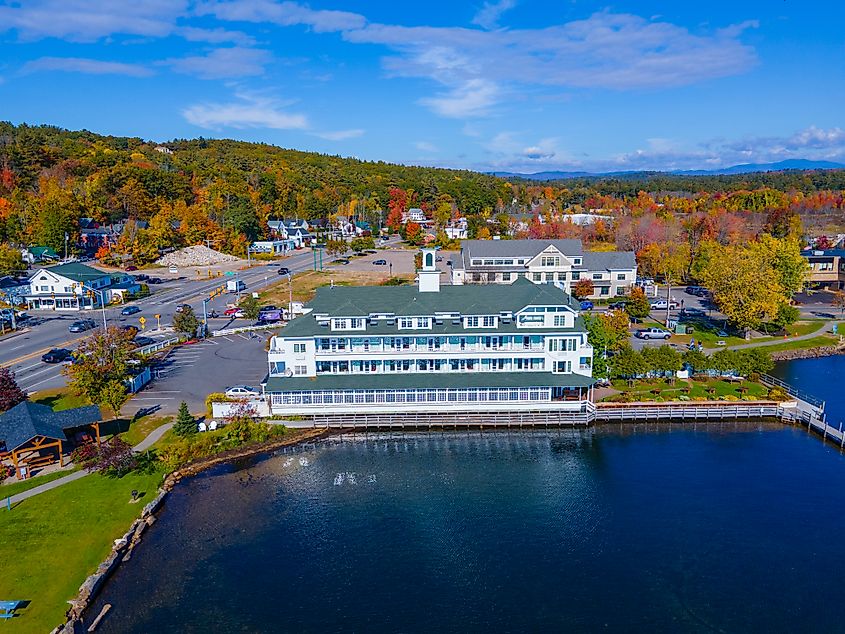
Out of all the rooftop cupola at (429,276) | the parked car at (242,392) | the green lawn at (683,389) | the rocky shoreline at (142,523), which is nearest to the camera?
the rocky shoreline at (142,523)

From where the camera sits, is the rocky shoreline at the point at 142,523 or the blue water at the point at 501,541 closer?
the rocky shoreline at the point at 142,523

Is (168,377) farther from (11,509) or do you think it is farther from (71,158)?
(71,158)

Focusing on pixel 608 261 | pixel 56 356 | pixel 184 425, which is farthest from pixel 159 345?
pixel 608 261

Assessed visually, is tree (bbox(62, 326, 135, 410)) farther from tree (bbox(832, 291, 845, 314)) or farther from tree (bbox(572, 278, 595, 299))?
tree (bbox(832, 291, 845, 314))

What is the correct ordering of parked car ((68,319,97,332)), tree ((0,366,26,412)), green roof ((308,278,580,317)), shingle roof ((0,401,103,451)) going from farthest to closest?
parked car ((68,319,97,332)), green roof ((308,278,580,317)), tree ((0,366,26,412)), shingle roof ((0,401,103,451))

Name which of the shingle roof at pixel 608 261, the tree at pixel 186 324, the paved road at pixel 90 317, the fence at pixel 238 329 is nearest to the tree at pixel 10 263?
the paved road at pixel 90 317

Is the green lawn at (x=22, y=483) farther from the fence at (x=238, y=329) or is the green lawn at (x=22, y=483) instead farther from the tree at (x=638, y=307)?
the tree at (x=638, y=307)

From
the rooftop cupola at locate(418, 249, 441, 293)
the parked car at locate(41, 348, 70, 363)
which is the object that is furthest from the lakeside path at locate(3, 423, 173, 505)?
the rooftop cupola at locate(418, 249, 441, 293)
